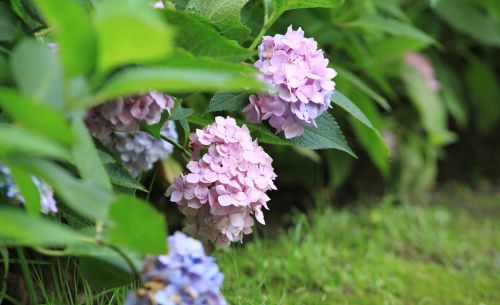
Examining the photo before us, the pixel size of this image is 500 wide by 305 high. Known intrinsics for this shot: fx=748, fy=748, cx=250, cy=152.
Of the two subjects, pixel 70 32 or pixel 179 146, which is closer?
pixel 70 32

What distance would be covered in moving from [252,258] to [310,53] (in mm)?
797

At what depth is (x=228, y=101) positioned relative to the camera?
3.40ft

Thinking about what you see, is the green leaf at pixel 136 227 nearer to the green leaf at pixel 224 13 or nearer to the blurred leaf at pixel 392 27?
the green leaf at pixel 224 13

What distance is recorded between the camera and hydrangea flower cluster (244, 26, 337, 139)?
3.14ft

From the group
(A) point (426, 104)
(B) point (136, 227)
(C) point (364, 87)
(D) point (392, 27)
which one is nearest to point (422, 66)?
(A) point (426, 104)

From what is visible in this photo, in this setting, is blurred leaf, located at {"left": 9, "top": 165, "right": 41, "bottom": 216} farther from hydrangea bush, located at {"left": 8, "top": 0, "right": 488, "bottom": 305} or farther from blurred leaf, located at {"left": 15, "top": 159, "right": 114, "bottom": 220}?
blurred leaf, located at {"left": 15, "top": 159, "right": 114, "bottom": 220}

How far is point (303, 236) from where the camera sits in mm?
1928

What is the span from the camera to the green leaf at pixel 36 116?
0.56 m

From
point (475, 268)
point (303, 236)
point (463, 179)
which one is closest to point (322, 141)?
→ point (303, 236)

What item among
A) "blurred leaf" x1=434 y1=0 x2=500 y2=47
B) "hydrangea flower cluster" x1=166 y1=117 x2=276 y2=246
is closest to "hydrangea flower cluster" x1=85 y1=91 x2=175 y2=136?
"hydrangea flower cluster" x1=166 y1=117 x2=276 y2=246

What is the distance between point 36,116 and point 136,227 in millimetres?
156

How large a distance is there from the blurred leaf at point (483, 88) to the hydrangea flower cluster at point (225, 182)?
205cm

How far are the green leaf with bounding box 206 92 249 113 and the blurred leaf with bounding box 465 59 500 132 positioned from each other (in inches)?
78.6

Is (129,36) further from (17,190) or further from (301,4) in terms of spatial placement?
(17,190)
